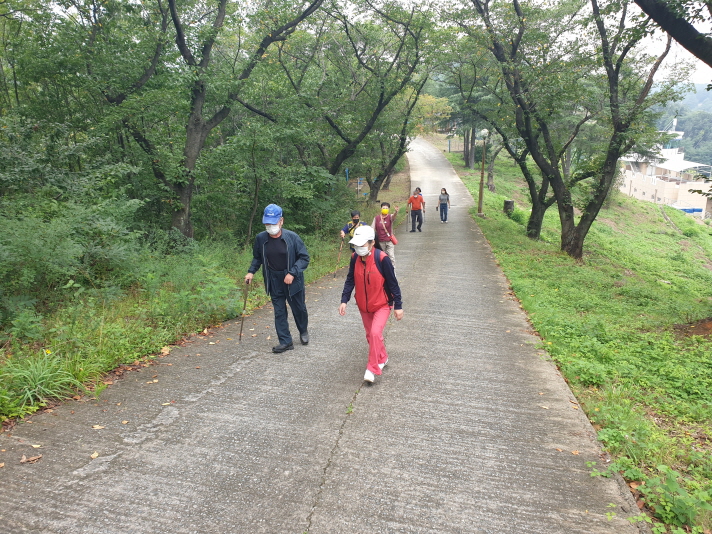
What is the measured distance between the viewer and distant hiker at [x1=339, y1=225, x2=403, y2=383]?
4680 mm

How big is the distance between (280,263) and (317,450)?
2.44 metres

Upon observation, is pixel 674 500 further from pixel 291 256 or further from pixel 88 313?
pixel 88 313

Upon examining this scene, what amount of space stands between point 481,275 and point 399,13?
963 cm

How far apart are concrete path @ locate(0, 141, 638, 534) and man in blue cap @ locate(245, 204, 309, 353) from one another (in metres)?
0.53

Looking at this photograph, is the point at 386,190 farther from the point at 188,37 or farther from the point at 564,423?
the point at 564,423

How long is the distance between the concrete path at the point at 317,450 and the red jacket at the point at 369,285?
84cm

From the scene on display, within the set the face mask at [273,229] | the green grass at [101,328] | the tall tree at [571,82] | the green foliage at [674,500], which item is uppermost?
the tall tree at [571,82]

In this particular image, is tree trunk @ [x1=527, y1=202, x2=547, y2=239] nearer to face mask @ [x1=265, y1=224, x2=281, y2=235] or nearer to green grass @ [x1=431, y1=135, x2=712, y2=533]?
green grass @ [x1=431, y1=135, x2=712, y2=533]

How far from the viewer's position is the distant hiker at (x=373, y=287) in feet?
15.4

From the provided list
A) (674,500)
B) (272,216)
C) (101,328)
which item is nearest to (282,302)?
(272,216)

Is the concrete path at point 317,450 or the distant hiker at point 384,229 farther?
the distant hiker at point 384,229

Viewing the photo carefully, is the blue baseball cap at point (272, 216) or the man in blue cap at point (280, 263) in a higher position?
the blue baseball cap at point (272, 216)

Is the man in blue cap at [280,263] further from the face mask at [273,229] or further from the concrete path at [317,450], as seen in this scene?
the concrete path at [317,450]

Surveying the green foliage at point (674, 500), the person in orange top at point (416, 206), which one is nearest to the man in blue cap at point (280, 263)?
the green foliage at point (674, 500)
